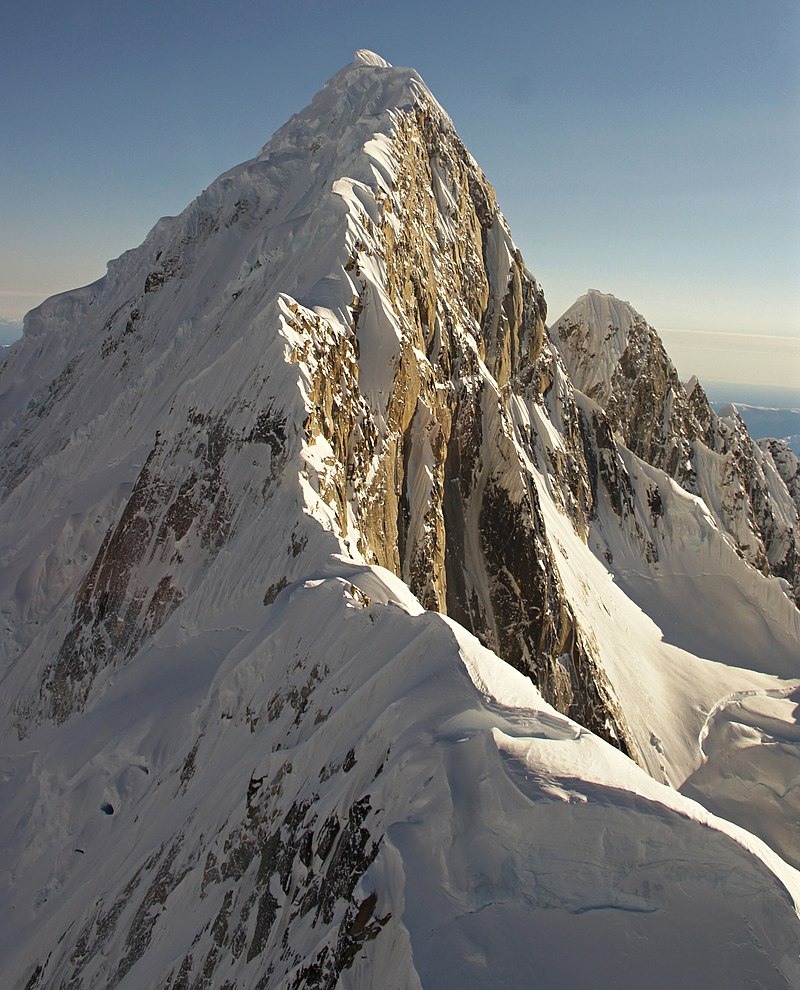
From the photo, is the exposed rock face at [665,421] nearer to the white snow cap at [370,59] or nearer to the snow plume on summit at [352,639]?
the snow plume on summit at [352,639]

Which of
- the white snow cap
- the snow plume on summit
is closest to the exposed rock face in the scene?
the snow plume on summit

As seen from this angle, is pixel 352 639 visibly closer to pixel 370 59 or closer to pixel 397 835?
pixel 397 835

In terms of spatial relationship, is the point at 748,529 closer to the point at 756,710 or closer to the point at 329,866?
the point at 756,710

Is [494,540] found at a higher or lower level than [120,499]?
lower

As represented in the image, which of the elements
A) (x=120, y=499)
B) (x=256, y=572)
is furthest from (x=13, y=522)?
(x=256, y=572)

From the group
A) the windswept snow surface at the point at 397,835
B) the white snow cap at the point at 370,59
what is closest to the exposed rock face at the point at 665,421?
the white snow cap at the point at 370,59
